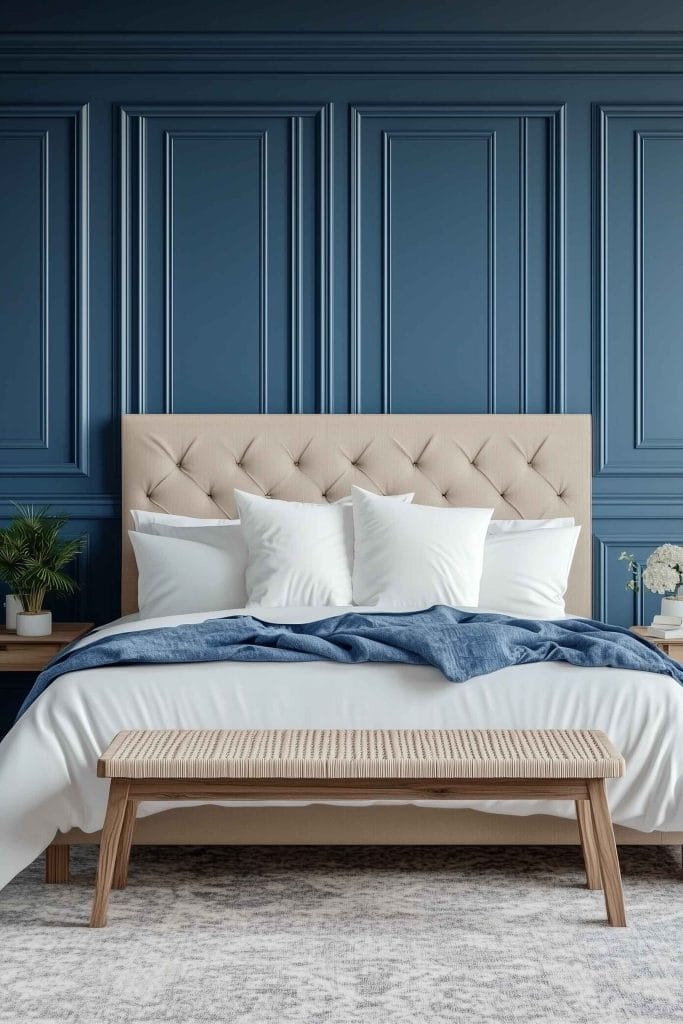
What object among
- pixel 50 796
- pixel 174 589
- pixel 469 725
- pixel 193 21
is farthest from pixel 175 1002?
pixel 193 21

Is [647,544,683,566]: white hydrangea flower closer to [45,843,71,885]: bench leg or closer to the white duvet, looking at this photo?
the white duvet

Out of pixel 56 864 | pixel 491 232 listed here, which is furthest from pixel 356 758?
pixel 491 232

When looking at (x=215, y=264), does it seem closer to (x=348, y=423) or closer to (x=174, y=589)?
(x=348, y=423)

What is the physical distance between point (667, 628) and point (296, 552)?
1.47m

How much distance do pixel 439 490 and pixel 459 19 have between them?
2.04m

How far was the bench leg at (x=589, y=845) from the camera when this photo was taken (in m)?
2.65

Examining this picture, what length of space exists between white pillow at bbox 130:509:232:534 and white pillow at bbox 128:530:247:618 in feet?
0.69

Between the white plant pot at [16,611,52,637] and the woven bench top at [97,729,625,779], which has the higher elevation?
the white plant pot at [16,611,52,637]

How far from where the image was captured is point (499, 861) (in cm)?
299

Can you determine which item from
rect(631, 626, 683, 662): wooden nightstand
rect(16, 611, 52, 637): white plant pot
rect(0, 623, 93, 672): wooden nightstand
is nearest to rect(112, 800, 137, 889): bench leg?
rect(0, 623, 93, 672): wooden nightstand

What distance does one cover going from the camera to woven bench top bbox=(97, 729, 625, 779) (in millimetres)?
2330

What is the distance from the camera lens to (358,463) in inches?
171

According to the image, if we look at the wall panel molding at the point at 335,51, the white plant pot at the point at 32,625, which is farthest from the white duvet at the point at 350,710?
the wall panel molding at the point at 335,51

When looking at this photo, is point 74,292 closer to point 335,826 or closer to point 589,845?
point 335,826
